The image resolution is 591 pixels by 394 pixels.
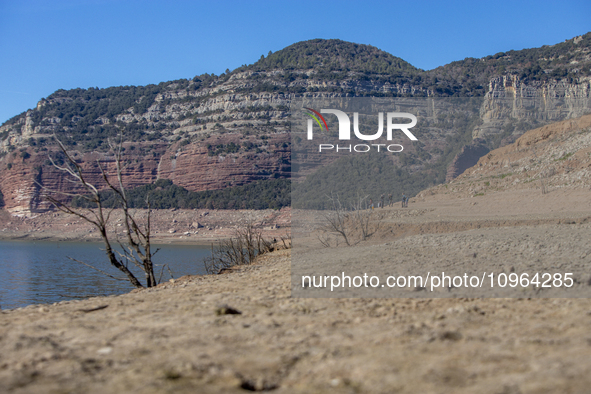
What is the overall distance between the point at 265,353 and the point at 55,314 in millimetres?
2804

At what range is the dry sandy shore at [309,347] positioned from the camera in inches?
80.4

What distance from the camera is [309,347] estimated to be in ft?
8.75

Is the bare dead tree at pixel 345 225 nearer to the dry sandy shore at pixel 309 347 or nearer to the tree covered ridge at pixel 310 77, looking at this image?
the dry sandy shore at pixel 309 347

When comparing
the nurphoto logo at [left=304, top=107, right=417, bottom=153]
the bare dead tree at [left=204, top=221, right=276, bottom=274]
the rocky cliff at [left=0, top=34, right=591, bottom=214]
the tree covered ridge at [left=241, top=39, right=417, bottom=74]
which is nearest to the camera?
the nurphoto logo at [left=304, top=107, right=417, bottom=153]

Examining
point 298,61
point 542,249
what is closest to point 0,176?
point 298,61

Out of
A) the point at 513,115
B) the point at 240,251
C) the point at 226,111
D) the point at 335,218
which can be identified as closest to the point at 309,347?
the point at 335,218

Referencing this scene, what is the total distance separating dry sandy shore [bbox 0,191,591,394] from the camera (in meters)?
2.04

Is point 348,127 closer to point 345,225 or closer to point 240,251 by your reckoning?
point 345,225

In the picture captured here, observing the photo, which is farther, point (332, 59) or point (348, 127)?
point (332, 59)

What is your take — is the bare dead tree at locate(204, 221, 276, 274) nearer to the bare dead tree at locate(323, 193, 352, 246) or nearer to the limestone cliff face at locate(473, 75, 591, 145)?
the bare dead tree at locate(323, 193, 352, 246)

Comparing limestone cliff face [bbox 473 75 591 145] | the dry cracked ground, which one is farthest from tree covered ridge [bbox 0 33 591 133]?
the dry cracked ground

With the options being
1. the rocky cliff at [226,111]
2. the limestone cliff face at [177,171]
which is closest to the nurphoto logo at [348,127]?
the rocky cliff at [226,111]

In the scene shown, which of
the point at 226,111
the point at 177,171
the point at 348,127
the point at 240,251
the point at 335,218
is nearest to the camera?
the point at 348,127

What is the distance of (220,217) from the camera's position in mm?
61812
